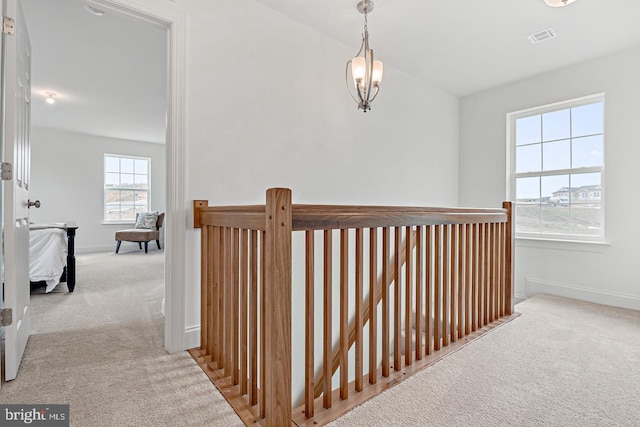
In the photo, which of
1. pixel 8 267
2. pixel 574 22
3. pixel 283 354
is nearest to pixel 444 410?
pixel 283 354

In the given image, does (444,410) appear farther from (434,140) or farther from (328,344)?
(434,140)

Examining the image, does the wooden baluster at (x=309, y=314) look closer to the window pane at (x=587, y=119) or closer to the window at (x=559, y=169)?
the window at (x=559, y=169)

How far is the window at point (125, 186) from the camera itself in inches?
263

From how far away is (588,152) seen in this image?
320 centimetres

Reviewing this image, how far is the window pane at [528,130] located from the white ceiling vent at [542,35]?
1.03m

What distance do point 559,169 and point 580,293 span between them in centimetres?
127

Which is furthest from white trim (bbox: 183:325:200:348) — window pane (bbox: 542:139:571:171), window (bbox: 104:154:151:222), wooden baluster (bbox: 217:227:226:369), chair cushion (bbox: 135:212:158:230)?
window (bbox: 104:154:151:222)

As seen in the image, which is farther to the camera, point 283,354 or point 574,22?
point 574,22

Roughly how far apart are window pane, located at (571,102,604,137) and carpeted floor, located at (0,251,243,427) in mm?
3910

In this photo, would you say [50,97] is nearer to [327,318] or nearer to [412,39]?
[412,39]

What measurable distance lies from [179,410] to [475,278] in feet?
5.98

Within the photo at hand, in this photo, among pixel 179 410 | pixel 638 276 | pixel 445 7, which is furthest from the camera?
pixel 638 276

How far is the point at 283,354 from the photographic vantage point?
107 centimetres

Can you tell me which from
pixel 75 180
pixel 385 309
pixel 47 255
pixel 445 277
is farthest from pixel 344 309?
pixel 75 180
